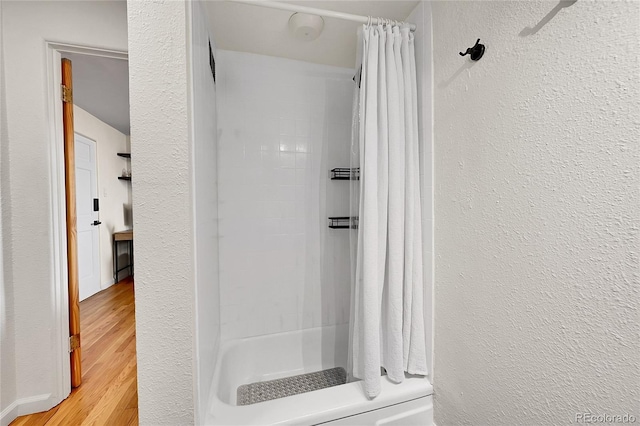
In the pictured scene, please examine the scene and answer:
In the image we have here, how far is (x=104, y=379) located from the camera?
1.74 meters

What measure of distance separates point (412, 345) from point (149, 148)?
51.2 inches

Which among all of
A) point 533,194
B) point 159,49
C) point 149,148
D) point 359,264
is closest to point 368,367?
point 359,264

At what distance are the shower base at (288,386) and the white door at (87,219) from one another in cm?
291

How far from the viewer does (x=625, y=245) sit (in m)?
0.60

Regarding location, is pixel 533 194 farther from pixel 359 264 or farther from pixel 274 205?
pixel 274 205

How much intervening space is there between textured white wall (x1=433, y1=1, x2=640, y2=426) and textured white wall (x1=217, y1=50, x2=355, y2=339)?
33.0 inches

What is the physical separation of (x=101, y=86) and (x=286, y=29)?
226 cm

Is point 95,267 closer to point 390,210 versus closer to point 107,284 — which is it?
point 107,284

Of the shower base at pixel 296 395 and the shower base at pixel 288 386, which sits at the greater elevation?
the shower base at pixel 296 395

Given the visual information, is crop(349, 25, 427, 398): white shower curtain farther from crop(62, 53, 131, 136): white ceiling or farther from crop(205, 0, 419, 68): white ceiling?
crop(62, 53, 131, 136): white ceiling

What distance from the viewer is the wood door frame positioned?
58.2 inches

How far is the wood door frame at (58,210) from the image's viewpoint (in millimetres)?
1478

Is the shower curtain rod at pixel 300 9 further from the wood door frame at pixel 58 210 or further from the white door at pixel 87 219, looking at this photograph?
the white door at pixel 87 219

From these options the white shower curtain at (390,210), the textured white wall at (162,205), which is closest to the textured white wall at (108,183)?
the textured white wall at (162,205)
